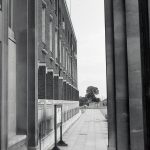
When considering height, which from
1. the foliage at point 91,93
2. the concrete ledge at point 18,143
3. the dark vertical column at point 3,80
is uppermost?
the foliage at point 91,93

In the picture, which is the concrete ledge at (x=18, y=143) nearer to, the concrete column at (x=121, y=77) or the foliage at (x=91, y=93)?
the concrete column at (x=121, y=77)

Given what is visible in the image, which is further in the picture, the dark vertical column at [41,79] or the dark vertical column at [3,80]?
the dark vertical column at [41,79]

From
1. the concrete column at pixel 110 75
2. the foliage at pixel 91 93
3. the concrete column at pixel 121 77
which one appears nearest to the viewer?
the concrete column at pixel 121 77

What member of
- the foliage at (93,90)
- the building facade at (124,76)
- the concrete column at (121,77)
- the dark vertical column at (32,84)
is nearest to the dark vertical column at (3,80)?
the building facade at (124,76)

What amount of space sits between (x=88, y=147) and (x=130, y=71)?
6480 millimetres

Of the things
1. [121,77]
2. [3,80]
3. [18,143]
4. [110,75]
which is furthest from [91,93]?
[3,80]

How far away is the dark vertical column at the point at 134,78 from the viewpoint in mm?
10719

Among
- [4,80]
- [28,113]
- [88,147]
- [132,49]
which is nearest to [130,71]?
[132,49]

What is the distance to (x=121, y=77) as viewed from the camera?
42.4 feet

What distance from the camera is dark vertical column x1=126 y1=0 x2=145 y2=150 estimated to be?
35.2 ft

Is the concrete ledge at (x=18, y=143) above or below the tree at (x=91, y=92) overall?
below

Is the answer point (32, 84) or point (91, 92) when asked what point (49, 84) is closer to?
point (32, 84)

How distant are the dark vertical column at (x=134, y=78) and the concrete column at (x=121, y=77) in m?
1.03

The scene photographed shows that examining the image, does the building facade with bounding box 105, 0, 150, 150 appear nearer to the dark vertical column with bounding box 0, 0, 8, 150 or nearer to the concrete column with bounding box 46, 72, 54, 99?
the dark vertical column with bounding box 0, 0, 8, 150
